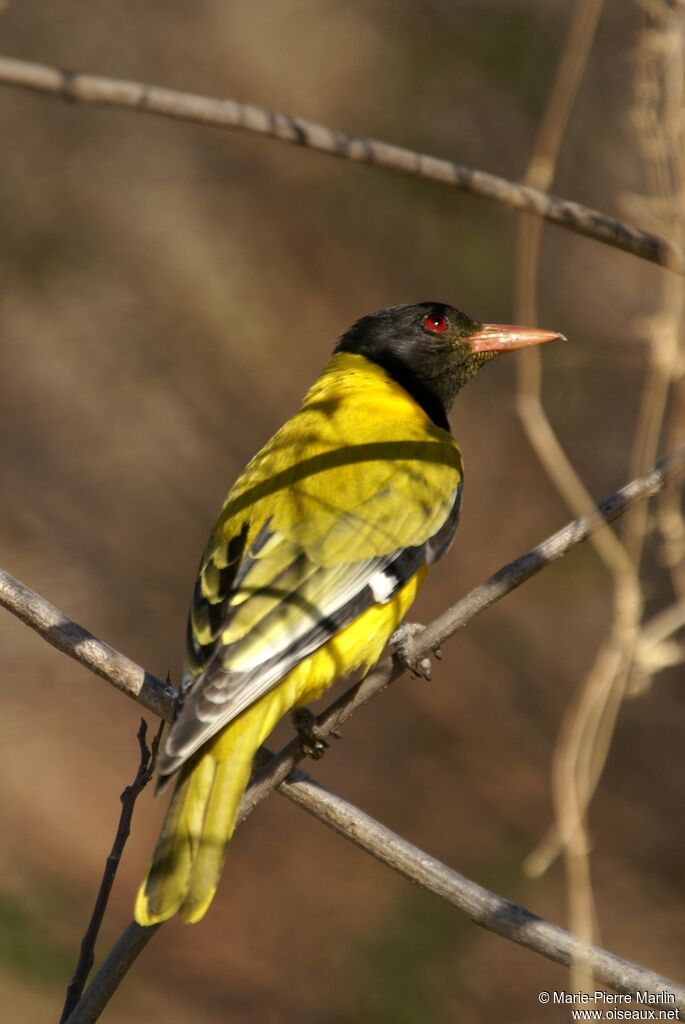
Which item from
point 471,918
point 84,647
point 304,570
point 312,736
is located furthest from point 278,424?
point 471,918

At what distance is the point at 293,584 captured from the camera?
2.95 m

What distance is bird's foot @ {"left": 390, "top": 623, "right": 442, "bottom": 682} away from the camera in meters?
2.70

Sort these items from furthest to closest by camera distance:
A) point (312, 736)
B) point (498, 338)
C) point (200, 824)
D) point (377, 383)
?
1. point (498, 338)
2. point (377, 383)
3. point (312, 736)
4. point (200, 824)

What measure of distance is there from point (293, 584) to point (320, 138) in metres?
1.12

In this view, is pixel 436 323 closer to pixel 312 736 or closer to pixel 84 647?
pixel 312 736

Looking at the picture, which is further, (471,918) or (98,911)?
(471,918)

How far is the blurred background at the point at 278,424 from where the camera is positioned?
5.93 meters

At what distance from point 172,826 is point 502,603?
175 inches

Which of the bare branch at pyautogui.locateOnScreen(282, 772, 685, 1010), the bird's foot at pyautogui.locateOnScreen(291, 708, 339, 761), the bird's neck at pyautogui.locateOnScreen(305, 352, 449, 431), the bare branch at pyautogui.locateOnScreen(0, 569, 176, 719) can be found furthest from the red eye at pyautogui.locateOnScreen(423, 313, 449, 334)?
the bare branch at pyautogui.locateOnScreen(282, 772, 685, 1010)

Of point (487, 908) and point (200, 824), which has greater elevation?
point (487, 908)

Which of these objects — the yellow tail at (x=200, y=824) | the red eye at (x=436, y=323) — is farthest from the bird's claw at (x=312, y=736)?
the red eye at (x=436, y=323)

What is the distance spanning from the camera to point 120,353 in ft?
25.4

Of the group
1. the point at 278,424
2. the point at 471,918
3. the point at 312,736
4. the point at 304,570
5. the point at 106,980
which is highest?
the point at 278,424

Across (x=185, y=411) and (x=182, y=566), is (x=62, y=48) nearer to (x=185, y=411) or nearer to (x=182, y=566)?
(x=185, y=411)
